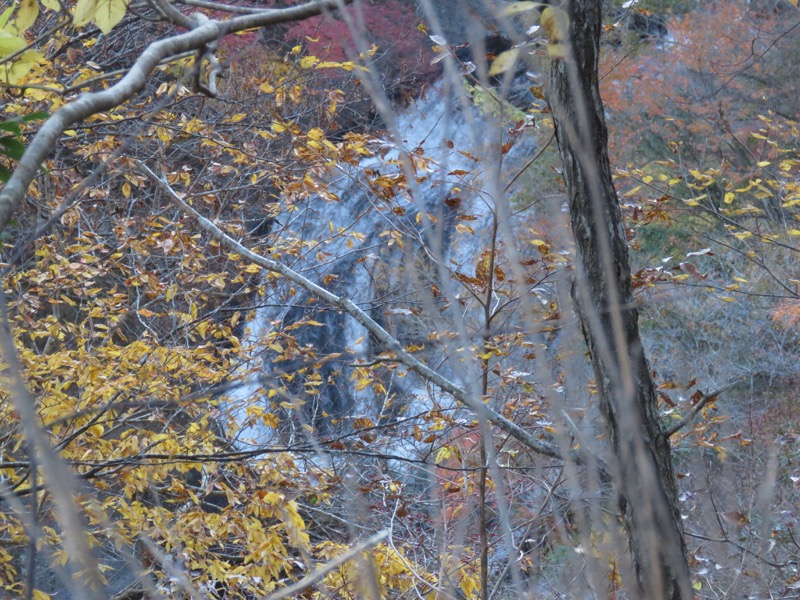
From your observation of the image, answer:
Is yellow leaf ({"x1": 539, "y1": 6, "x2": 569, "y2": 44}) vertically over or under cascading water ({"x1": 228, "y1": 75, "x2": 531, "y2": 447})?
over

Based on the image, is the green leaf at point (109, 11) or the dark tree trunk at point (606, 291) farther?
the dark tree trunk at point (606, 291)

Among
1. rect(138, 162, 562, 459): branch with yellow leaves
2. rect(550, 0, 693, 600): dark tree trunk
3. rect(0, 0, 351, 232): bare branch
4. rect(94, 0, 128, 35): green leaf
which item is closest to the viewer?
rect(0, 0, 351, 232): bare branch

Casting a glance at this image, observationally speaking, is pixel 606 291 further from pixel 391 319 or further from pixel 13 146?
pixel 391 319

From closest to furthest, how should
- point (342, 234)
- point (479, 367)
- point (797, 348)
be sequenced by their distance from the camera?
1. point (479, 367)
2. point (342, 234)
3. point (797, 348)

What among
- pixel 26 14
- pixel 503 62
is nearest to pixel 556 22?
pixel 503 62

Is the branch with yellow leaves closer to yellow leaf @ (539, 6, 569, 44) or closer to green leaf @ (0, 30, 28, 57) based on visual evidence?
yellow leaf @ (539, 6, 569, 44)

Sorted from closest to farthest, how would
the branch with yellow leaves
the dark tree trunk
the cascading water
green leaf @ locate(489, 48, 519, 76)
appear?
green leaf @ locate(489, 48, 519, 76)
the dark tree trunk
the branch with yellow leaves
the cascading water

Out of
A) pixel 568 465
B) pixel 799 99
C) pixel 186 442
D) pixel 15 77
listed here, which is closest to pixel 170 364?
pixel 186 442

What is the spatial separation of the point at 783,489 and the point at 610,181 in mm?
5074

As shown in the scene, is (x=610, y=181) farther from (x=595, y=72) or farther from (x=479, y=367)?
(x=479, y=367)

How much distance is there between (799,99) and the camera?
8125 mm

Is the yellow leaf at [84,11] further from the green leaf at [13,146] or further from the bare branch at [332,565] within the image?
the bare branch at [332,565]

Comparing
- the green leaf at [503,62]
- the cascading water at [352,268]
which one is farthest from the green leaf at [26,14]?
the cascading water at [352,268]

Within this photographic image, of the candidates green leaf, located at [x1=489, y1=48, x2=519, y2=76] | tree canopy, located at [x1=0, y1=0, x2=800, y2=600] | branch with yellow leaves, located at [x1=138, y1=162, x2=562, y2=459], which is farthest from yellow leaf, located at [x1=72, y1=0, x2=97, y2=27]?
branch with yellow leaves, located at [x1=138, y1=162, x2=562, y2=459]
